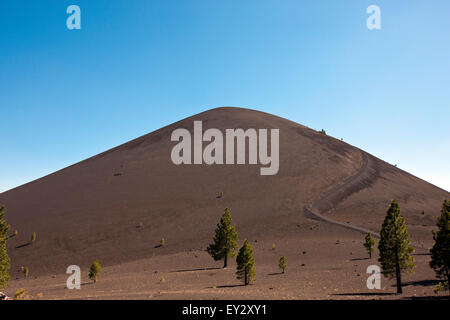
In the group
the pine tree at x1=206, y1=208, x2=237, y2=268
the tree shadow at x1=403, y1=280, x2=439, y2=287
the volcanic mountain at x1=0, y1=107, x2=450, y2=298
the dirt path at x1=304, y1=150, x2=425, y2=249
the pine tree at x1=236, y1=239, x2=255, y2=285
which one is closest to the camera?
the tree shadow at x1=403, y1=280, x2=439, y2=287

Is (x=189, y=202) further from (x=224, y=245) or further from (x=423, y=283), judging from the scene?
(x=423, y=283)

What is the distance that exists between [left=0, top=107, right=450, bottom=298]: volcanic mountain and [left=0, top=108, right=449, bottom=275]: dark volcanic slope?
0.29 metres

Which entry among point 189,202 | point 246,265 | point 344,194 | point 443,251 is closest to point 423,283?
point 443,251

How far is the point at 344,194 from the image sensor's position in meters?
81.9

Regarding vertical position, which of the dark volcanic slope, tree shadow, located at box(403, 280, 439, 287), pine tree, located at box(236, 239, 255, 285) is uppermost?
the dark volcanic slope

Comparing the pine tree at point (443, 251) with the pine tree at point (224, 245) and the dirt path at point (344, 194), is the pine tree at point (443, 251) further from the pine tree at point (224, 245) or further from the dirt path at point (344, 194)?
the dirt path at point (344, 194)

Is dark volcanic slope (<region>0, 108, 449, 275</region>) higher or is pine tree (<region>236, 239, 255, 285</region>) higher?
dark volcanic slope (<region>0, 108, 449, 275</region>)

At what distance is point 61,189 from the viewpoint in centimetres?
9369

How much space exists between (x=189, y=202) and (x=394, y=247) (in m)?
57.1

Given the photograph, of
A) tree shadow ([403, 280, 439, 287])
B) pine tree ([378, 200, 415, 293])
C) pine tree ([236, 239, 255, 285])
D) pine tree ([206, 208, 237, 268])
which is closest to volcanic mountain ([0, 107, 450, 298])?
pine tree ([206, 208, 237, 268])

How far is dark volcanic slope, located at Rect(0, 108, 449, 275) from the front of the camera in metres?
61.5

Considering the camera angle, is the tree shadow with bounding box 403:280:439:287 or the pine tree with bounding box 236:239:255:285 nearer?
the tree shadow with bounding box 403:280:439:287

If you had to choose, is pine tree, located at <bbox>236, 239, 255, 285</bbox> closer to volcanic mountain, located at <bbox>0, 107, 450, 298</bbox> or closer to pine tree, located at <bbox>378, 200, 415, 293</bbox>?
pine tree, located at <bbox>378, 200, 415, 293</bbox>
